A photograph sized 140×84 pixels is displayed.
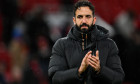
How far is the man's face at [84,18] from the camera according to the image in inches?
192

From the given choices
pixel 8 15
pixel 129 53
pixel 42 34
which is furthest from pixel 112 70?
pixel 8 15

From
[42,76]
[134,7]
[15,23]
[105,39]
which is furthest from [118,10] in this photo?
[105,39]

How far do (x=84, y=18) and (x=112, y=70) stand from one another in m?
0.62

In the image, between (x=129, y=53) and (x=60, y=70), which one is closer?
(x=60, y=70)

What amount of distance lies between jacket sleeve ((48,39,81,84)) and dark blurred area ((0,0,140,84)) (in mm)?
3994

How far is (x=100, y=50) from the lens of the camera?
193 inches

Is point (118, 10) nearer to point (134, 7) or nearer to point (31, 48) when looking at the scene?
point (134, 7)

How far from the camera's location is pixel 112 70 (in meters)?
4.86

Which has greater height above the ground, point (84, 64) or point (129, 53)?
point (84, 64)

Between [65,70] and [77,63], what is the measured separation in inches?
5.7

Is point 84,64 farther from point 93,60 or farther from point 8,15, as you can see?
point 8,15

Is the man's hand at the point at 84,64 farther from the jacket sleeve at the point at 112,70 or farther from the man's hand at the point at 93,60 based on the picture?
the jacket sleeve at the point at 112,70

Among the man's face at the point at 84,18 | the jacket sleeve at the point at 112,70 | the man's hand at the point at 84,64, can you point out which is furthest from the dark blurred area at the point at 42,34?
the man's hand at the point at 84,64

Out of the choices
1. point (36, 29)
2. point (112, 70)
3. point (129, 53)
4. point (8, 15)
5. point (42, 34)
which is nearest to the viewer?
point (112, 70)
